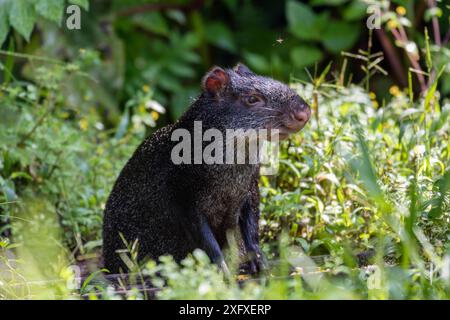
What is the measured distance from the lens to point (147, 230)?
196 inches

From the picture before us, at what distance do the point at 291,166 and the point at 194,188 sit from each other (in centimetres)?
107

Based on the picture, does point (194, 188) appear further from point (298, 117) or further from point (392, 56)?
point (392, 56)

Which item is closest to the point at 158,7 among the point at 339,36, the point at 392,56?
the point at 339,36

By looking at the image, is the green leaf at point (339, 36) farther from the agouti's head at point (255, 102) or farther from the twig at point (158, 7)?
the agouti's head at point (255, 102)

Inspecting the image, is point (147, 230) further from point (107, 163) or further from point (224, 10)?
point (224, 10)

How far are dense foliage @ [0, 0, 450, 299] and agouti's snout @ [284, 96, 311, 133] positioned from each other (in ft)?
1.35

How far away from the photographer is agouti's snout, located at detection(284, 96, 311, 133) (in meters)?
4.65

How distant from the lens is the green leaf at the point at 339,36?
31.1 ft

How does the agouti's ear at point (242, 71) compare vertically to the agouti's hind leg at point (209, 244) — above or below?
above

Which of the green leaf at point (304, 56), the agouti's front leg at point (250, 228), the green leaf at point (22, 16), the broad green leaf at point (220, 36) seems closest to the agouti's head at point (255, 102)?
the agouti's front leg at point (250, 228)

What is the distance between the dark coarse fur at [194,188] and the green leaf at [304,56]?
4.43 m

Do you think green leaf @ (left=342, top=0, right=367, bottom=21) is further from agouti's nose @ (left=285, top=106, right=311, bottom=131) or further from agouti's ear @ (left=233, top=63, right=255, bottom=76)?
agouti's nose @ (left=285, top=106, right=311, bottom=131)
